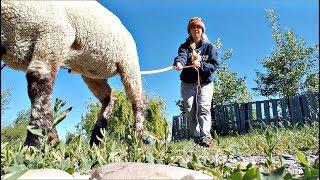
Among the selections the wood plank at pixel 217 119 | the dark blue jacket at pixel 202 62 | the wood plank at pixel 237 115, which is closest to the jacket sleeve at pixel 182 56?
the dark blue jacket at pixel 202 62

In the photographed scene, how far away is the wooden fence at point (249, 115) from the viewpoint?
16.7 meters

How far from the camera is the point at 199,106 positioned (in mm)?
7031

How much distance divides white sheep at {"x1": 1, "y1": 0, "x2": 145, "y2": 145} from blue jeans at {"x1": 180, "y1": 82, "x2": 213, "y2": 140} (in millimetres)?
1423

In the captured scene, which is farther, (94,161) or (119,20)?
(119,20)

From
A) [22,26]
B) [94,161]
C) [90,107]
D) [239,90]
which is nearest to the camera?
[94,161]

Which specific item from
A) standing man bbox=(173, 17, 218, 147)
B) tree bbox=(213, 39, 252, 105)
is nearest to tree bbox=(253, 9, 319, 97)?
tree bbox=(213, 39, 252, 105)

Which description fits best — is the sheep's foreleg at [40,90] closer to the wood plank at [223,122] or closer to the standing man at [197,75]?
the standing man at [197,75]

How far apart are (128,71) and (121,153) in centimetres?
286

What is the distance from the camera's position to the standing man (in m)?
6.92

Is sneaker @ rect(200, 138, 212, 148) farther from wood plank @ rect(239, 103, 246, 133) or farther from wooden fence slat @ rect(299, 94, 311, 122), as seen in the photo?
wood plank @ rect(239, 103, 246, 133)

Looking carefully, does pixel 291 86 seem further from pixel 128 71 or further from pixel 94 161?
pixel 94 161

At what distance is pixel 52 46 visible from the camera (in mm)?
4367

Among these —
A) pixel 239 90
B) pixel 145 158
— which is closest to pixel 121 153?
pixel 145 158

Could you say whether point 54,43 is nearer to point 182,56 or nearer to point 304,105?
point 182,56
